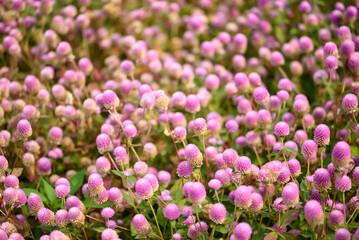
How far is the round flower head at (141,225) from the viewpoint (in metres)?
1.34

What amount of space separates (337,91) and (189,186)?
1.06m

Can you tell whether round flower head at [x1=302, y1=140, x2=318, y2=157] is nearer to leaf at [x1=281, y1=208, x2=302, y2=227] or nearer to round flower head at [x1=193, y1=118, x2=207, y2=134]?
leaf at [x1=281, y1=208, x2=302, y2=227]

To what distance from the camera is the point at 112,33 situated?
3062 millimetres

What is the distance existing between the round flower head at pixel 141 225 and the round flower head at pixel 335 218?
0.66 meters

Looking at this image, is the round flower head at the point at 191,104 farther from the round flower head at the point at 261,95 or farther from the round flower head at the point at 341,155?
the round flower head at the point at 341,155

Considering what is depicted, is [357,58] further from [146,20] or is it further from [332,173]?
[146,20]

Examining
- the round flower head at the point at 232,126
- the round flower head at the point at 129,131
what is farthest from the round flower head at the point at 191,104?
the round flower head at the point at 129,131

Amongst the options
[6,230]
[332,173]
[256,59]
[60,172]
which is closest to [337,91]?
[332,173]

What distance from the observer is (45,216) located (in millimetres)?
1360

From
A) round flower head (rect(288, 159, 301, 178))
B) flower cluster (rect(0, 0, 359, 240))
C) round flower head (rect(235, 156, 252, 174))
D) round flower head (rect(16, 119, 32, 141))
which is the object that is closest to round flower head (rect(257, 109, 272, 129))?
flower cluster (rect(0, 0, 359, 240))

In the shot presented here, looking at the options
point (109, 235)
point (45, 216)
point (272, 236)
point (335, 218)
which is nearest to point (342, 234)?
point (335, 218)

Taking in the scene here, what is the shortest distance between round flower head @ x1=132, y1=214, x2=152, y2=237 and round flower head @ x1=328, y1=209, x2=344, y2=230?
2.15ft

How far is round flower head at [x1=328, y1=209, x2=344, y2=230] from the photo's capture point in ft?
4.23

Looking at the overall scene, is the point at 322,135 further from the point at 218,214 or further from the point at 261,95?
the point at 218,214
